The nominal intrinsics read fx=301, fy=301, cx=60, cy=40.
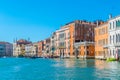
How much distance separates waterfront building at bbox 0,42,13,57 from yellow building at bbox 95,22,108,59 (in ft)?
381

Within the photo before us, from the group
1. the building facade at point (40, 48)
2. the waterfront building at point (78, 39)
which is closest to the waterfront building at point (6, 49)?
the building facade at point (40, 48)

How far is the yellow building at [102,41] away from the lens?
196ft

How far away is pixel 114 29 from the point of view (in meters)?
54.4

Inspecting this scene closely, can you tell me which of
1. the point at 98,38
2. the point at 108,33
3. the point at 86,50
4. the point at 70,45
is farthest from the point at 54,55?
the point at 108,33

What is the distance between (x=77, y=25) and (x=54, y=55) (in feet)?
70.2

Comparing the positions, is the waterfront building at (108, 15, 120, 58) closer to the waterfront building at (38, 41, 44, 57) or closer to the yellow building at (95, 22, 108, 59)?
the yellow building at (95, 22, 108, 59)

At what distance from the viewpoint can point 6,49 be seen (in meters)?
180

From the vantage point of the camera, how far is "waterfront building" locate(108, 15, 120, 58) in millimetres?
52750

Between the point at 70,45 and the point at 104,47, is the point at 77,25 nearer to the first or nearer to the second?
the point at 70,45

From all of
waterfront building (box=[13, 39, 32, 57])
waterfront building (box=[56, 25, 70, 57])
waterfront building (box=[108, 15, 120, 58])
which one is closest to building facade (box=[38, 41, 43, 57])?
waterfront building (box=[13, 39, 32, 57])

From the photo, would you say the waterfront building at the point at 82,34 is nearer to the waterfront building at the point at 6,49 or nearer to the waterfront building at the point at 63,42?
the waterfront building at the point at 63,42

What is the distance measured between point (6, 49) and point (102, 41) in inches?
4904

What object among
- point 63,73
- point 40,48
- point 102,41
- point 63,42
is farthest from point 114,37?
point 40,48

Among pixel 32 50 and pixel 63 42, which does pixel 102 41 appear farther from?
pixel 32 50
